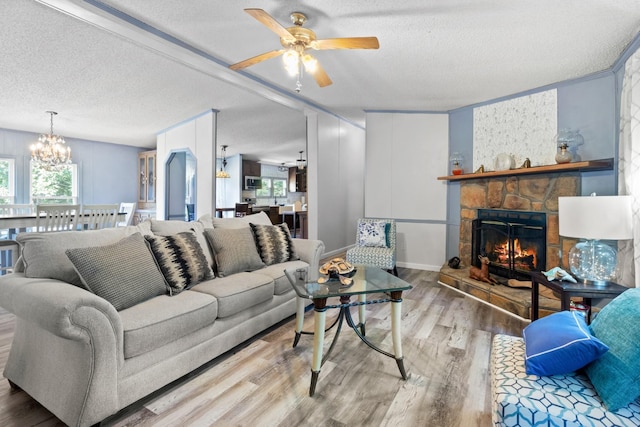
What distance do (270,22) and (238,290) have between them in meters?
1.85

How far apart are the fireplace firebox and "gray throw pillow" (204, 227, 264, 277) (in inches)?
117

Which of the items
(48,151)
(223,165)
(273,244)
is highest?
(223,165)

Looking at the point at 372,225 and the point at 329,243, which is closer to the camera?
the point at 372,225

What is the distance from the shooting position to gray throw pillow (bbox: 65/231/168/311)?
175 cm

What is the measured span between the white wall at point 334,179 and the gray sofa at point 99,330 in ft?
10.3

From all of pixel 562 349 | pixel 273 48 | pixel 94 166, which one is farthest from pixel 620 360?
pixel 94 166

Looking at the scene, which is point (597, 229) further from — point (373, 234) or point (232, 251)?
point (232, 251)

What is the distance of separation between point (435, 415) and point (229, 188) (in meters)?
7.78

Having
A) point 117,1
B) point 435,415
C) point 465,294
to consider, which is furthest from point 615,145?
point 117,1

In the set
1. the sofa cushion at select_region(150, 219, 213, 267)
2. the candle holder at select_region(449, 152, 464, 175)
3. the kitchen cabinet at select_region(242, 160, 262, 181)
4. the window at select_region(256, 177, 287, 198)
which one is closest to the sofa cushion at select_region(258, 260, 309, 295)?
the sofa cushion at select_region(150, 219, 213, 267)

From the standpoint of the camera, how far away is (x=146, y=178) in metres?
7.68

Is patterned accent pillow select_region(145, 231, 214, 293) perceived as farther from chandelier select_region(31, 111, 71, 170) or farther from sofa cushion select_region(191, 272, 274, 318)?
chandelier select_region(31, 111, 71, 170)

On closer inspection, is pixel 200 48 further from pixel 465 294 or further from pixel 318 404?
pixel 465 294

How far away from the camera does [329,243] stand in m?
5.91
